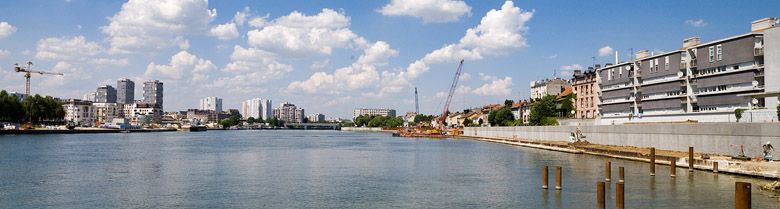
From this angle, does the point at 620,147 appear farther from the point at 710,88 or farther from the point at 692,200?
the point at 692,200

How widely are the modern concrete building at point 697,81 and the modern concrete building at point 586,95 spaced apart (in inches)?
705

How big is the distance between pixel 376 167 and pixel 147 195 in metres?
31.4

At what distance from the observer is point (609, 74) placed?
5418 inches

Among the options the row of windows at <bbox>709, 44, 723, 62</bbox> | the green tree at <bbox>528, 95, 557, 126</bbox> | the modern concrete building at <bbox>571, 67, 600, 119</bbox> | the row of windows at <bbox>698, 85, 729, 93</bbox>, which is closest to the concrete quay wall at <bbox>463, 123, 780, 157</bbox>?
the row of windows at <bbox>698, 85, 729, 93</bbox>

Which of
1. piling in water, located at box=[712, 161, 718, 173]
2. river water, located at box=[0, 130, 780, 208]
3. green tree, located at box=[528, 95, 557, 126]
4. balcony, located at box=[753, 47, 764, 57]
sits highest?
balcony, located at box=[753, 47, 764, 57]

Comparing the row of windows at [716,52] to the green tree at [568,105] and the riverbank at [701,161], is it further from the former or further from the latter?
the green tree at [568,105]

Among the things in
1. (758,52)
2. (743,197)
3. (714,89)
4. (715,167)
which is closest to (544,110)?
(714,89)

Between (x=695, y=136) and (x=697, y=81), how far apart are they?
37.5m

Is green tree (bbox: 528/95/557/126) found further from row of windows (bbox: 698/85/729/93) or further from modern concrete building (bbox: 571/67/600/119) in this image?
row of windows (bbox: 698/85/729/93)

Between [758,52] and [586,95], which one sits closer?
[758,52]

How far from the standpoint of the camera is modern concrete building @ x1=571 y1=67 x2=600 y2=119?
15505cm

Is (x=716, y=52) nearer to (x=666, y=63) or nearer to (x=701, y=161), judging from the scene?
(x=666, y=63)

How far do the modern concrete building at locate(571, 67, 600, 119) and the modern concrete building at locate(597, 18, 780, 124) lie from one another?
58.7 ft

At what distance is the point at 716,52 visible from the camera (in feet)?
316
